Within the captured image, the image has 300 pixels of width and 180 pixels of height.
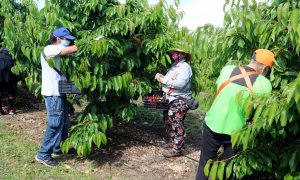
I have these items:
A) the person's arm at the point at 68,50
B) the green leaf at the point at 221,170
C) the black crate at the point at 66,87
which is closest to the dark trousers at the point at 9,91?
the black crate at the point at 66,87

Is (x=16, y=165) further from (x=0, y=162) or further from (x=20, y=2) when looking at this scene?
(x=20, y=2)

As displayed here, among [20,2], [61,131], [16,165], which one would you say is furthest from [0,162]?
[20,2]

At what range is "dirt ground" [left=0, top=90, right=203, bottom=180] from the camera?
507 cm

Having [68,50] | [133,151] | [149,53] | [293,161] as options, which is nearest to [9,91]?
[133,151]

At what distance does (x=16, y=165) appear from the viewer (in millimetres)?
5199

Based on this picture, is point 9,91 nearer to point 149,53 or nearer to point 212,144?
point 149,53

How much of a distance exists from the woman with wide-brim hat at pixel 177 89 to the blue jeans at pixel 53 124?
1453 mm

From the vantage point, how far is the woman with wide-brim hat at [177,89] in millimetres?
5234

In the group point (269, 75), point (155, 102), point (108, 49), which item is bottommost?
point (155, 102)

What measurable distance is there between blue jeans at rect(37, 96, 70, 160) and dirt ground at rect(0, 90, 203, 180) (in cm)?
31

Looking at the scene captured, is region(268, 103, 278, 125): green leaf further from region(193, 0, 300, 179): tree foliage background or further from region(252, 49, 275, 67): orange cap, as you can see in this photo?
region(252, 49, 275, 67): orange cap

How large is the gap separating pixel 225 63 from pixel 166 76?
66.1 inches

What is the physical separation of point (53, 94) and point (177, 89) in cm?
175

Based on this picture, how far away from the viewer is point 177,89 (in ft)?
17.4
